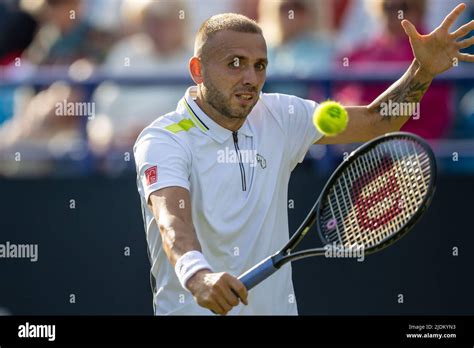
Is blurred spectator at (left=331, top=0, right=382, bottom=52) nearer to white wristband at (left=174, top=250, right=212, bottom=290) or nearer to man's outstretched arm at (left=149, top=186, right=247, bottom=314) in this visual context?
man's outstretched arm at (left=149, top=186, right=247, bottom=314)

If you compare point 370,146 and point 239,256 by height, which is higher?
point 370,146

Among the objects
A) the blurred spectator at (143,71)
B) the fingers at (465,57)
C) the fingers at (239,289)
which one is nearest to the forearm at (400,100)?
the fingers at (465,57)

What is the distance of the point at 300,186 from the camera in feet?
21.2

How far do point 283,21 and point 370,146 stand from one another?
2703mm

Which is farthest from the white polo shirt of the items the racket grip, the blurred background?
the blurred background

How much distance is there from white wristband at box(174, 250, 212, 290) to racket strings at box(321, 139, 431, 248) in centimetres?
55

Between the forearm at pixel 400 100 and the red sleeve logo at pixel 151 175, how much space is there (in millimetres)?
954

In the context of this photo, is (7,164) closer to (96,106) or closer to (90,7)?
(96,106)

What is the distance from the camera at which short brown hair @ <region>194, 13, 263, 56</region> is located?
455 cm

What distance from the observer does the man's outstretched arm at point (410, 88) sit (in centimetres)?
457

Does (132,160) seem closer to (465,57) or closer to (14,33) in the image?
(14,33)

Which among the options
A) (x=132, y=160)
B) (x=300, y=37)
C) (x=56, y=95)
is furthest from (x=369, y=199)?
(x=56, y=95)

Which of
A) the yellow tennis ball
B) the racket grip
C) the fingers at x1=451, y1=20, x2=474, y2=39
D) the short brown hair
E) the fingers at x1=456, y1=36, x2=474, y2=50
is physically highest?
the short brown hair
